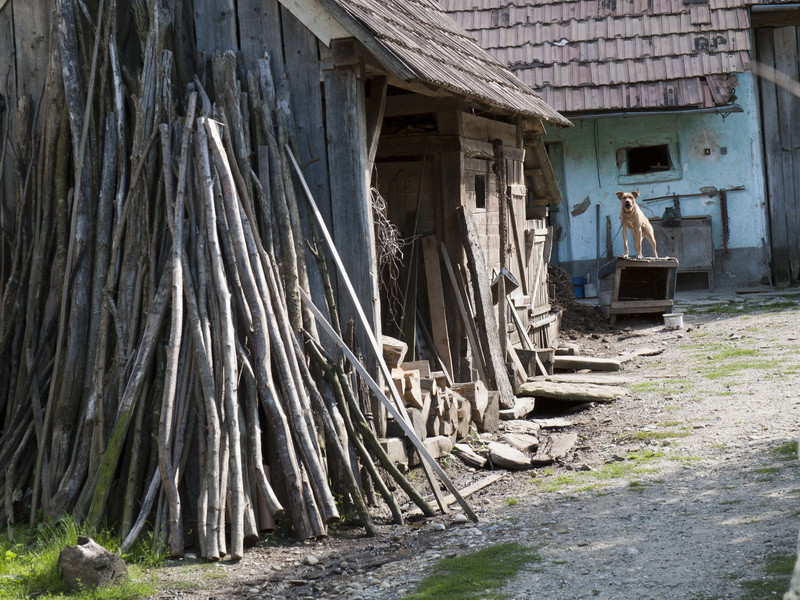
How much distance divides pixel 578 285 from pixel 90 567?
1369cm

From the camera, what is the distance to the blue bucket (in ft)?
57.5

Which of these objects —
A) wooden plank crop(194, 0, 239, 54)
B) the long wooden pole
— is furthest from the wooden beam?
the long wooden pole

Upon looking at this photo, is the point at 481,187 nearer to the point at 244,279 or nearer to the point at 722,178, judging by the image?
the point at 244,279

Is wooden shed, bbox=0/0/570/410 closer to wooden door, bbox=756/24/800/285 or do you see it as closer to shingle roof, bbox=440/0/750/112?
shingle roof, bbox=440/0/750/112

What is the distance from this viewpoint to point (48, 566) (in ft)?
16.2

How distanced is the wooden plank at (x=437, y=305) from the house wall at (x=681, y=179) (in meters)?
9.30

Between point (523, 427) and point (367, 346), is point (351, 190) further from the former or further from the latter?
point (523, 427)

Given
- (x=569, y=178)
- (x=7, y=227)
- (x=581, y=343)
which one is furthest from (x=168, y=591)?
(x=569, y=178)

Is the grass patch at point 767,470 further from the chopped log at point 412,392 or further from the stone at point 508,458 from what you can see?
the chopped log at point 412,392

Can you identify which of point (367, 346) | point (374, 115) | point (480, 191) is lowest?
point (367, 346)

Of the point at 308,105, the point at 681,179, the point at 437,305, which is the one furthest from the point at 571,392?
the point at 681,179

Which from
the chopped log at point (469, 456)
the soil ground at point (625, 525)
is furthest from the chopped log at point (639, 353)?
the chopped log at point (469, 456)

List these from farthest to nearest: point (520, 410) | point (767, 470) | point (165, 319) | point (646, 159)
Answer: point (646, 159) → point (520, 410) → point (767, 470) → point (165, 319)

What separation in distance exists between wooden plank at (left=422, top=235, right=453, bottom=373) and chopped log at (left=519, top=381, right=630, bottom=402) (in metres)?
0.85
